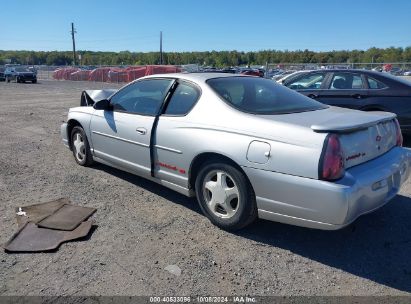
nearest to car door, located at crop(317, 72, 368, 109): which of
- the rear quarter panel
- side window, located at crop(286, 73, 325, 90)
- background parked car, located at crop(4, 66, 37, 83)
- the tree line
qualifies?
side window, located at crop(286, 73, 325, 90)

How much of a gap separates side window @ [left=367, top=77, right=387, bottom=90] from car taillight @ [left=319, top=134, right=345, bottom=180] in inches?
193

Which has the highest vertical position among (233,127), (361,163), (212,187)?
(233,127)

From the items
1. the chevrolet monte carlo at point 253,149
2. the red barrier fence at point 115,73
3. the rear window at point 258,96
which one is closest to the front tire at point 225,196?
the chevrolet monte carlo at point 253,149

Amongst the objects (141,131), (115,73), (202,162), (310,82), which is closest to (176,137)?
(202,162)

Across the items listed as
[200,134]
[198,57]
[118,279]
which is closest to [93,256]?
[118,279]

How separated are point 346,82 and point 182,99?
4.65 meters

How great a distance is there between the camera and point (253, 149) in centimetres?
338

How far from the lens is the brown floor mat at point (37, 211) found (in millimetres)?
4043

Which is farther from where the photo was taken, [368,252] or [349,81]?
[349,81]

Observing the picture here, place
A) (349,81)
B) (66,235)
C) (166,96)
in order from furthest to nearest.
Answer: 1. (349,81)
2. (166,96)
3. (66,235)

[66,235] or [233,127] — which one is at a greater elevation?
[233,127]

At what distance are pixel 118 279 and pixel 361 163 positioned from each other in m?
2.22

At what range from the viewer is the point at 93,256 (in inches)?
131

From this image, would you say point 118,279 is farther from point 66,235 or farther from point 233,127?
point 233,127
